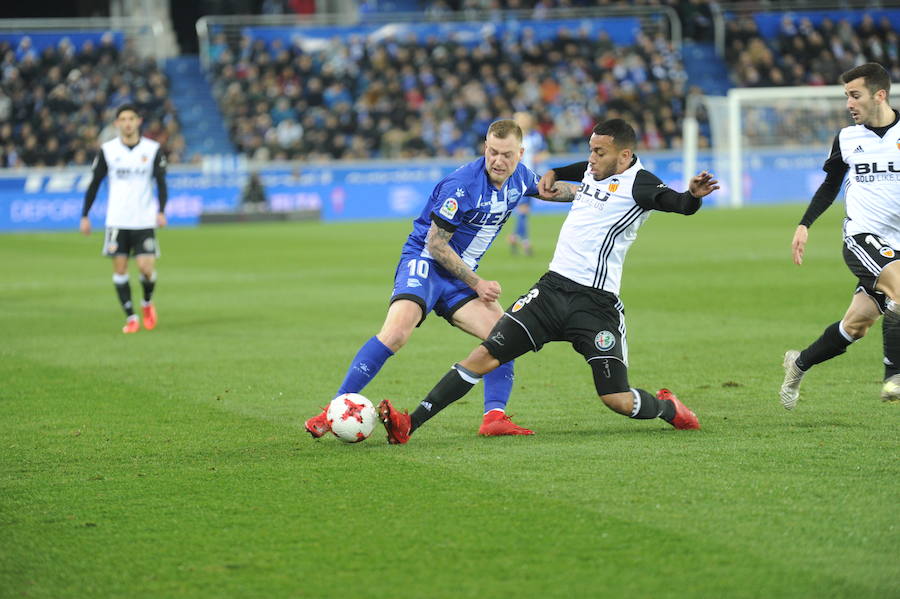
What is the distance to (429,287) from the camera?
722 cm

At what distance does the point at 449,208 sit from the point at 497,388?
3.61 feet

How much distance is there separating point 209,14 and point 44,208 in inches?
615

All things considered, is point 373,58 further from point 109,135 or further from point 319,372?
point 319,372

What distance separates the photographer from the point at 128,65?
36125 mm

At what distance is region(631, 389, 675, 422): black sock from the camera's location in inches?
267

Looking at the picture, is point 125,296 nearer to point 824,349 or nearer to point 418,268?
point 418,268

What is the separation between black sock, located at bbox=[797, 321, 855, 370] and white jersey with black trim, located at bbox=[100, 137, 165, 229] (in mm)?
7598

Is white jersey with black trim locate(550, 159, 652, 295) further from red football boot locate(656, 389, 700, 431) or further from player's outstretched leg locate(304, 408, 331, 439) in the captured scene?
player's outstretched leg locate(304, 408, 331, 439)

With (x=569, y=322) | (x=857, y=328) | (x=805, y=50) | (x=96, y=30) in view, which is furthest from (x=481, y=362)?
(x=805, y=50)

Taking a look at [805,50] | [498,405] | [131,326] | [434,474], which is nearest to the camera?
[434,474]

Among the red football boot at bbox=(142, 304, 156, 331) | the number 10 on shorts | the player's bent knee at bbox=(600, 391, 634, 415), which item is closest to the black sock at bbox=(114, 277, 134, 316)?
the red football boot at bbox=(142, 304, 156, 331)

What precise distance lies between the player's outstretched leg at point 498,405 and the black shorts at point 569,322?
39 centimetres

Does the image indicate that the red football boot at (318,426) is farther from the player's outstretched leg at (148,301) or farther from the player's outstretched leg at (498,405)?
the player's outstretched leg at (148,301)

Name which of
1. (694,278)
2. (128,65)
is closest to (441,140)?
(128,65)
